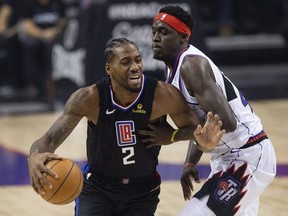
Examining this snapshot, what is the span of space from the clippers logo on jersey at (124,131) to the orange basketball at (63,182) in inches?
15.7

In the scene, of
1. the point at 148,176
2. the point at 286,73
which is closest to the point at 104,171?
the point at 148,176

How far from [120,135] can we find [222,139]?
675 mm

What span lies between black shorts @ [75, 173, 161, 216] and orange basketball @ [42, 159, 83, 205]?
344 mm

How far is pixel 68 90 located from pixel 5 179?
3.92m

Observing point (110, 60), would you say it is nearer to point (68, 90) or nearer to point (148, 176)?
point (148, 176)

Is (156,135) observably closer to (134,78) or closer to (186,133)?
(186,133)

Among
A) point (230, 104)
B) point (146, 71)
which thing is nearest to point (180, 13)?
point (230, 104)

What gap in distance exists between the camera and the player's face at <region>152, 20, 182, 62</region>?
5582mm

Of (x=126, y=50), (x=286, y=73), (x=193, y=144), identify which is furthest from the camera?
(x=286, y=73)

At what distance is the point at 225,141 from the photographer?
18.4ft

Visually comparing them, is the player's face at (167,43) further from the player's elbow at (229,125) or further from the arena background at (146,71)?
the arena background at (146,71)

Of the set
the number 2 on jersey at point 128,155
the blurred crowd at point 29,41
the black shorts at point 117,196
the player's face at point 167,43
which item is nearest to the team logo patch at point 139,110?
the number 2 on jersey at point 128,155

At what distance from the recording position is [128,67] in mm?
5336

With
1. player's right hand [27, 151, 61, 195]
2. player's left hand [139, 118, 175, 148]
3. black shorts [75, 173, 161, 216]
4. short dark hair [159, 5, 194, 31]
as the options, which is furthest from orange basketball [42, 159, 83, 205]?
short dark hair [159, 5, 194, 31]
